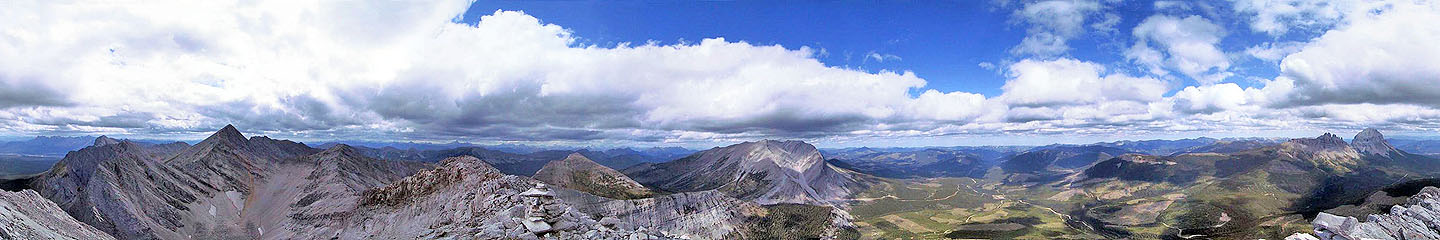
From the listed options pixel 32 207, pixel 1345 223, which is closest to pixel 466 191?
Answer: pixel 32 207

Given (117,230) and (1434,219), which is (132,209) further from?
(1434,219)

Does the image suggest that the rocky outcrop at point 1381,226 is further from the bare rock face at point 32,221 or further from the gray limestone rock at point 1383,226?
the bare rock face at point 32,221

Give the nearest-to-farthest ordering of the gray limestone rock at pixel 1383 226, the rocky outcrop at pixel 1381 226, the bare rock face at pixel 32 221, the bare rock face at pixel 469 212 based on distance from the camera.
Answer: the bare rock face at pixel 469 212 < the rocky outcrop at pixel 1381 226 < the gray limestone rock at pixel 1383 226 < the bare rock face at pixel 32 221

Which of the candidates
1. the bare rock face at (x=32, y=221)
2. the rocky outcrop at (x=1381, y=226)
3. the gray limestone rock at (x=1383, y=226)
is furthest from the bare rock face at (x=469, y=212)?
the gray limestone rock at (x=1383, y=226)

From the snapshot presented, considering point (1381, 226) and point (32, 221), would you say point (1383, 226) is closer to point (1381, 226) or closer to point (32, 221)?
point (1381, 226)

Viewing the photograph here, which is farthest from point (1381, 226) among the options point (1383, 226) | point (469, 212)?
point (469, 212)

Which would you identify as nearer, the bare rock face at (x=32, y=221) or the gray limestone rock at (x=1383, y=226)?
the gray limestone rock at (x=1383, y=226)
